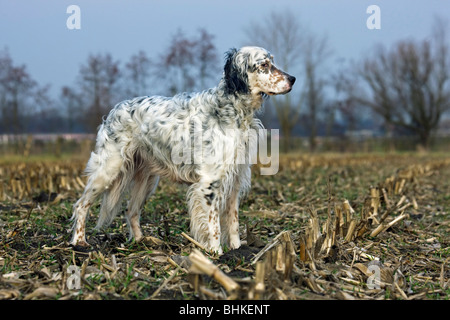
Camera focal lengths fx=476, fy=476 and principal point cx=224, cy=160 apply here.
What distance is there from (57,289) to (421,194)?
8038 millimetres

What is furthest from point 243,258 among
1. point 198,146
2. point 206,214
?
point 198,146

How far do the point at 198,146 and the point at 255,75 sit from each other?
2.93 ft

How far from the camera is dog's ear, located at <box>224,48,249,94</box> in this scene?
184 inches

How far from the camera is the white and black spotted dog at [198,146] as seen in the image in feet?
15.1

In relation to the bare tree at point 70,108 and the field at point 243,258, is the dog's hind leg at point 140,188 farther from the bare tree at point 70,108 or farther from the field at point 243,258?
the bare tree at point 70,108

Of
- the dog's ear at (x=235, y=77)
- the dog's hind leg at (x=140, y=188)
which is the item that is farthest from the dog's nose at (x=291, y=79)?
the dog's hind leg at (x=140, y=188)

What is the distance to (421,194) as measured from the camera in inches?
374

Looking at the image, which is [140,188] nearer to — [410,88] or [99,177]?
[99,177]

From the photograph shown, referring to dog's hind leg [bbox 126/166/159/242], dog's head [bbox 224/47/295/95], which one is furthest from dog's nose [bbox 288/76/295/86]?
dog's hind leg [bbox 126/166/159/242]

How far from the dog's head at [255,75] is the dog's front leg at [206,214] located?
982 millimetres

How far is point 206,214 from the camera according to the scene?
4605 mm

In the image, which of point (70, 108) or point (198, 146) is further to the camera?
point (70, 108)
